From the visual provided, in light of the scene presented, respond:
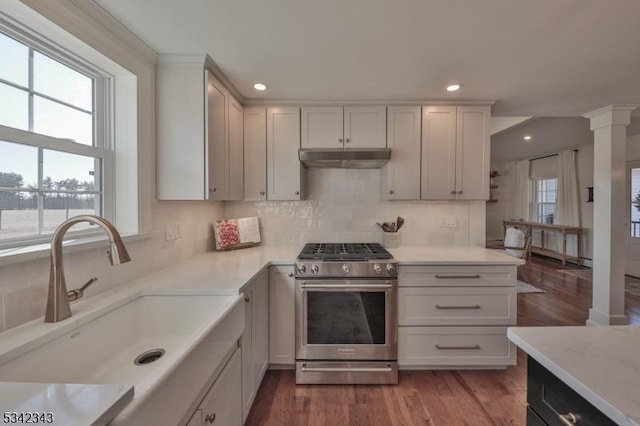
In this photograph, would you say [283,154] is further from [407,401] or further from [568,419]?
[568,419]

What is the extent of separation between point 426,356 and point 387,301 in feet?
1.79

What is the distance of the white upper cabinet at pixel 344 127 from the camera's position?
95.0 inches

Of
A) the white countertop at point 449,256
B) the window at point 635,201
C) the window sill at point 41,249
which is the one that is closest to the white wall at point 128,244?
the window sill at point 41,249

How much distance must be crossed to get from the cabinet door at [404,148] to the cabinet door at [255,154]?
115 cm

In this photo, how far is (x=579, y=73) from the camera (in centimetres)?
195

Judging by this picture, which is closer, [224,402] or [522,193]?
[224,402]

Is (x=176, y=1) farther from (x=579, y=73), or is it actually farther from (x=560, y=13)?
(x=579, y=73)

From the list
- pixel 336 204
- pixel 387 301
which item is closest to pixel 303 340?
pixel 387 301

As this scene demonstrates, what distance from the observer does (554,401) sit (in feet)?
2.32

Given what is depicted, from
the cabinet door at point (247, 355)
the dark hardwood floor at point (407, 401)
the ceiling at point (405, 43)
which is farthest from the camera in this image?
the dark hardwood floor at point (407, 401)

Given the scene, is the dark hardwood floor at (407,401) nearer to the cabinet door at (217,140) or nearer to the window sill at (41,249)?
the window sill at (41,249)

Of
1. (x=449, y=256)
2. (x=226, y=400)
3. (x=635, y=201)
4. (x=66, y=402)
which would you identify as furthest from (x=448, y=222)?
(x=635, y=201)

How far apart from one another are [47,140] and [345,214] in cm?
215

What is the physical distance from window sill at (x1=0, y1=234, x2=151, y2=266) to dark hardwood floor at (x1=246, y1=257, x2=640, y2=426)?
1.38m
